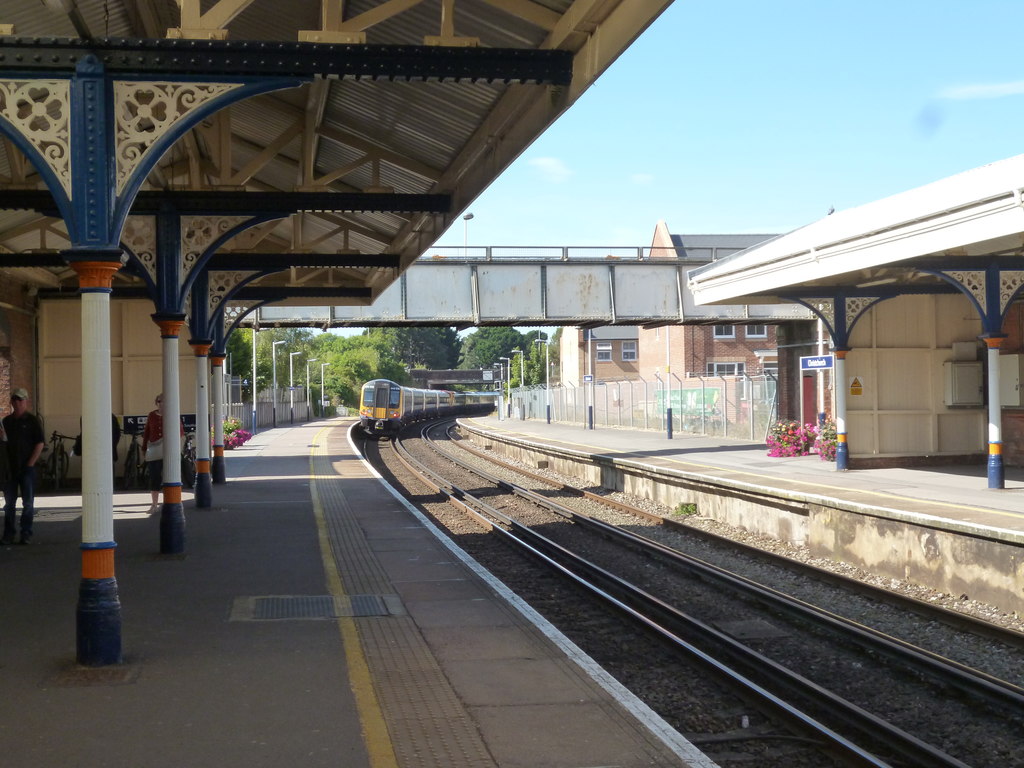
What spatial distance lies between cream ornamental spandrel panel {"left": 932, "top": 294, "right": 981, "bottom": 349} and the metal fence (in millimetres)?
7676

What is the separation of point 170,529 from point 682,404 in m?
26.8

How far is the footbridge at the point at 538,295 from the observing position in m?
29.2

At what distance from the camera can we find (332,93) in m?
11.2

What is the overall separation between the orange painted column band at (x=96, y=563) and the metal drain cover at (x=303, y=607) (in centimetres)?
161

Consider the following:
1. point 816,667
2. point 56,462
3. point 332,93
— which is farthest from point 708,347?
point 816,667

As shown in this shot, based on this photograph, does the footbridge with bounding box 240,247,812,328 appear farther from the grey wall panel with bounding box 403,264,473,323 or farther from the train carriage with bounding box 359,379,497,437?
the train carriage with bounding box 359,379,497,437

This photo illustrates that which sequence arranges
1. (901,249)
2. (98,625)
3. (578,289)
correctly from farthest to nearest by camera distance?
1. (578,289)
2. (901,249)
3. (98,625)

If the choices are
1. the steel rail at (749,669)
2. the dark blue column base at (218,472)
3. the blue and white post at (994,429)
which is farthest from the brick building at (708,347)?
the steel rail at (749,669)

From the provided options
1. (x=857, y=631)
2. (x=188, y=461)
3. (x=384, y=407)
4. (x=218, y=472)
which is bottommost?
(x=857, y=631)

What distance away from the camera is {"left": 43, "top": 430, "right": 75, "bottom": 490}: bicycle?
19.3m

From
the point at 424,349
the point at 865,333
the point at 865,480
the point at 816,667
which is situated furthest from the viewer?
the point at 424,349

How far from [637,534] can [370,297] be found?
878 cm

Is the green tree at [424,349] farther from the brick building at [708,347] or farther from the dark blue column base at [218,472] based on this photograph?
the dark blue column base at [218,472]

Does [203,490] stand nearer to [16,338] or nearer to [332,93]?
[16,338]
